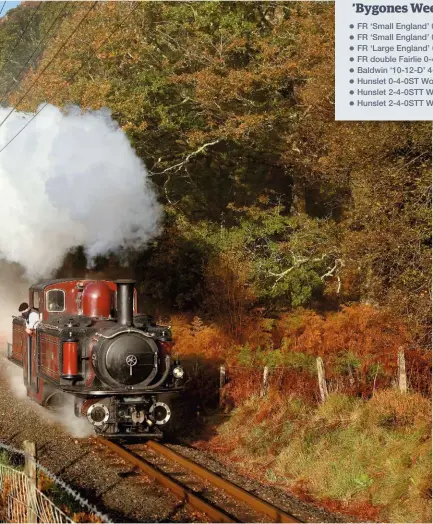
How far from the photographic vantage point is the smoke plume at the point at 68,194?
66.0ft

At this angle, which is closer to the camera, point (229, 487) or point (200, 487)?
point (229, 487)

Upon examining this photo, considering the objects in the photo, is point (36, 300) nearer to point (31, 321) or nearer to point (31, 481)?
point (31, 321)

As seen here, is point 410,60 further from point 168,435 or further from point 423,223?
point 168,435

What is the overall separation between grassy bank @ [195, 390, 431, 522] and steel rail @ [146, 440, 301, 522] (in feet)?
3.95

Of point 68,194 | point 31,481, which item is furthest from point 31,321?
point 31,481

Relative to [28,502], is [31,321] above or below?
above

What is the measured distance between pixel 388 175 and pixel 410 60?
192 inches

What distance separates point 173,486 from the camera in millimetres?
12352

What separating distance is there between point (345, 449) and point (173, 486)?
3236mm

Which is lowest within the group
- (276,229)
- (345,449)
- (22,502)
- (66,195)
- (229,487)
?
(229,487)

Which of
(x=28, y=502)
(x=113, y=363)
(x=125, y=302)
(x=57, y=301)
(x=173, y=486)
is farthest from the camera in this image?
(x=57, y=301)

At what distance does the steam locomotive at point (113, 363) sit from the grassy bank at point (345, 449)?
2.01 metres

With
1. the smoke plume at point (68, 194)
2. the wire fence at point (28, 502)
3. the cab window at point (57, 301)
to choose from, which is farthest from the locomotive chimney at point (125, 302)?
the smoke plume at point (68, 194)

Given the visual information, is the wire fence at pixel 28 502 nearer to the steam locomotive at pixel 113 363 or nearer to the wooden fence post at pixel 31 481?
the wooden fence post at pixel 31 481
